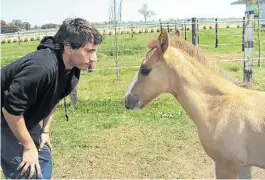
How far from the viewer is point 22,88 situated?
2055mm

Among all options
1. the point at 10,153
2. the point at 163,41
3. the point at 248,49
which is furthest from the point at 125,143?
the point at 248,49

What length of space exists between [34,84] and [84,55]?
40 cm

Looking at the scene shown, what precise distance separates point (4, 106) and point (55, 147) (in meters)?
3.10

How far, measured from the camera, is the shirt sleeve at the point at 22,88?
2055 mm

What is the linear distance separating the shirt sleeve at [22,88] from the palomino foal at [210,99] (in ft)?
4.57

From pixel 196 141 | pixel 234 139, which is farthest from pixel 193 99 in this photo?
pixel 196 141

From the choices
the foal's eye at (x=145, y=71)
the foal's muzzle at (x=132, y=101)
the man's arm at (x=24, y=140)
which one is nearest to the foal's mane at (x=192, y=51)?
the foal's eye at (x=145, y=71)

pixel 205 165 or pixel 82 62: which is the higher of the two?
pixel 82 62

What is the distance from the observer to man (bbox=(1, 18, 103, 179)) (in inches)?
82.1

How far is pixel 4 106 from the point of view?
6.99 feet

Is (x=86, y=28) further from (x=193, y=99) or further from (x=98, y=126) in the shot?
(x=98, y=126)

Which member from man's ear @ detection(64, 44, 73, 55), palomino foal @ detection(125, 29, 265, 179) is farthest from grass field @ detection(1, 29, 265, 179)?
man's ear @ detection(64, 44, 73, 55)

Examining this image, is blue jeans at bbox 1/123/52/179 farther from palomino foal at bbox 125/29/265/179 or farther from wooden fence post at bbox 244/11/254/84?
wooden fence post at bbox 244/11/254/84

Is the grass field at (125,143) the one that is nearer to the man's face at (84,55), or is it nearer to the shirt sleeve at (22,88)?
the man's face at (84,55)
